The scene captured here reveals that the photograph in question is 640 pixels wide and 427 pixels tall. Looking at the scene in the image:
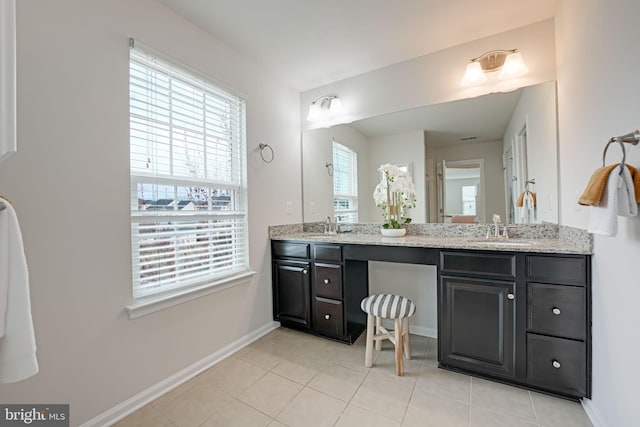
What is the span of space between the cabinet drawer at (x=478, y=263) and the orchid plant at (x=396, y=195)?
0.67 meters

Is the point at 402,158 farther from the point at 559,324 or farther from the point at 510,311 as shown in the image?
the point at 559,324

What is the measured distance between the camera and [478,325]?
176 cm

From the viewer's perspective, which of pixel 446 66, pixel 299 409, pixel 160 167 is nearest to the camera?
pixel 299 409

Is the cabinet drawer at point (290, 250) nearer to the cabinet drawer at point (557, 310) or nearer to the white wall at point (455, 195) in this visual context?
the white wall at point (455, 195)

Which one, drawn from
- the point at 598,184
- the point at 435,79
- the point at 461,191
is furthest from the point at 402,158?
the point at 598,184

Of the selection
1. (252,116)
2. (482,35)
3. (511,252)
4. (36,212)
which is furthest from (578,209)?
(36,212)

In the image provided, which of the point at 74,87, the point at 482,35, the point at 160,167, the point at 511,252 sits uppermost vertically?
the point at 482,35

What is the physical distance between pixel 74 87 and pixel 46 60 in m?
0.14

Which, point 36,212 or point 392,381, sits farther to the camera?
point 392,381

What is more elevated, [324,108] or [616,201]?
[324,108]

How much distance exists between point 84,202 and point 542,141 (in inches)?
115

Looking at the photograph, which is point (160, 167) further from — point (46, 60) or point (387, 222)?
point (387, 222)

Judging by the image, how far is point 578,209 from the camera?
5.27 feet

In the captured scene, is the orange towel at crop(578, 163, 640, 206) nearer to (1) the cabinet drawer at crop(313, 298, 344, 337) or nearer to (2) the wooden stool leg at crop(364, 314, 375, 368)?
(2) the wooden stool leg at crop(364, 314, 375, 368)
